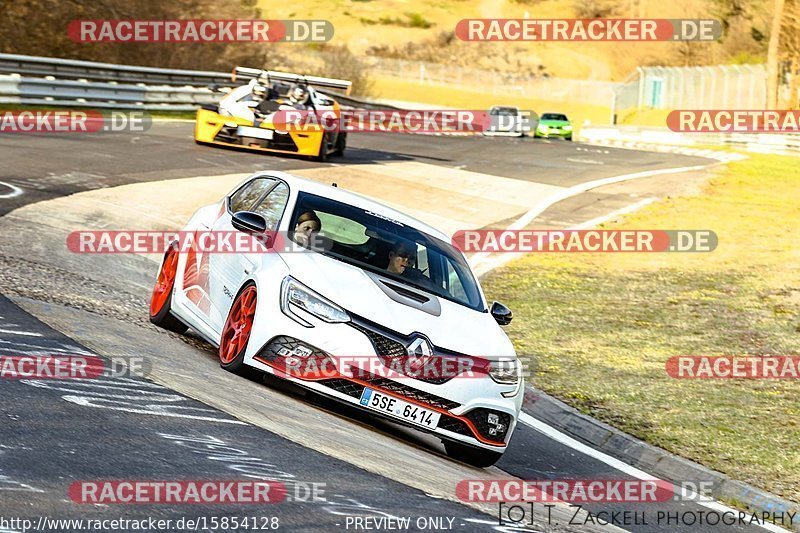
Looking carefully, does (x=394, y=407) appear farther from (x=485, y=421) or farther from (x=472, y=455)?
(x=472, y=455)

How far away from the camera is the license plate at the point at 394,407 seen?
791cm

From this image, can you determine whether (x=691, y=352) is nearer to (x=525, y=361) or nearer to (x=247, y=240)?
(x=525, y=361)

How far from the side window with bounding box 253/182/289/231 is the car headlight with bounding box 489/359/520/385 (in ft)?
6.93

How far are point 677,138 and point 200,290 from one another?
145ft

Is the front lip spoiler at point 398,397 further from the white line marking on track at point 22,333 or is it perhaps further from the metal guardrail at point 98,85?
the metal guardrail at point 98,85

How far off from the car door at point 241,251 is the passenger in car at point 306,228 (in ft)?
0.59

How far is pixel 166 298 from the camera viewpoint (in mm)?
10164

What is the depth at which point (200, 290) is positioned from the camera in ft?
31.4

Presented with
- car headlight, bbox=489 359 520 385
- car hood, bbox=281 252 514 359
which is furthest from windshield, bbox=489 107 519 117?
car headlight, bbox=489 359 520 385

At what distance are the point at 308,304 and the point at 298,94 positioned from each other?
18.4 meters

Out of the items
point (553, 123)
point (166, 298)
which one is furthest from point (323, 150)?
point (553, 123)

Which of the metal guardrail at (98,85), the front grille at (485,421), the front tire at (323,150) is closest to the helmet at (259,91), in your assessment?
the front tire at (323,150)

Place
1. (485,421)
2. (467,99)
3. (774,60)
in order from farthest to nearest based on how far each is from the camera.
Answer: (467,99)
(774,60)
(485,421)

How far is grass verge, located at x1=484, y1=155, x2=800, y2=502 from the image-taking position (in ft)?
34.1
